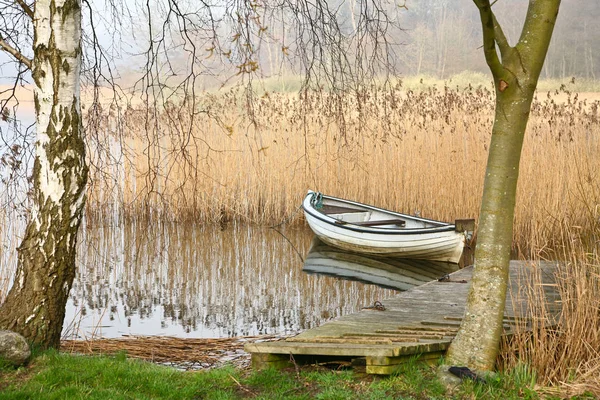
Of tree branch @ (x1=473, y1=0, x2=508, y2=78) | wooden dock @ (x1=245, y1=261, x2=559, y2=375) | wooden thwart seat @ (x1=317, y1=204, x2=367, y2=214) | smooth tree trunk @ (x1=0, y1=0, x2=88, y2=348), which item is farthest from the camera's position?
wooden thwart seat @ (x1=317, y1=204, x2=367, y2=214)

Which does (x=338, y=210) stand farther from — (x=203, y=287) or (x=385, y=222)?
(x=203, y=287)

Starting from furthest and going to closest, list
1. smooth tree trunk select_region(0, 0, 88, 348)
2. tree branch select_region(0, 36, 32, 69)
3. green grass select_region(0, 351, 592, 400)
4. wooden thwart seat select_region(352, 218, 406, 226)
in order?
wooden thwart seat select_region(352, 218, 406, 226), tree branch select_region(0, 36, 32, 69), smooth tree trunk select_region(0, 0, 88, 348), green grass select_region(0, 351, 592, 400)

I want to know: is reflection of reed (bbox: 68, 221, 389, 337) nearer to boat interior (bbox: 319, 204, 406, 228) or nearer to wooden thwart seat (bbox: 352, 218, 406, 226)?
boat interior (bbox: 319, 204, 406, 228)

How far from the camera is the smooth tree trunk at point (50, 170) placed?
453 centimetres

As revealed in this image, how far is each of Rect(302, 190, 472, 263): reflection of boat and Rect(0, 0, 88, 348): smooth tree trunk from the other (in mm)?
5950

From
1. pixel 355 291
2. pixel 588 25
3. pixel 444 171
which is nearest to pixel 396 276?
pixel 355 291

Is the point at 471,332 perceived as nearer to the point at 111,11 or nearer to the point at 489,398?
the point at 489,398

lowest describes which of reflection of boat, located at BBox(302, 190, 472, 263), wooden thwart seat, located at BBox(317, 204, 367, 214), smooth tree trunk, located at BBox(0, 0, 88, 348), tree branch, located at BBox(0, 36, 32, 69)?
reflection of boat, located at BBox(302, 190, 472, 263)

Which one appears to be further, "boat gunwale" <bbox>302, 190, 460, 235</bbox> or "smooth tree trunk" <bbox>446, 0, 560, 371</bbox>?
"boat gunwale" <bbox>302, 190, 460, 235</bbox>

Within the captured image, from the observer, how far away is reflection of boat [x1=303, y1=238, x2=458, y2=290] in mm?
9539

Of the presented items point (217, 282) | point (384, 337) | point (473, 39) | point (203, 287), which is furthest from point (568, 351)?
point (473, 39)

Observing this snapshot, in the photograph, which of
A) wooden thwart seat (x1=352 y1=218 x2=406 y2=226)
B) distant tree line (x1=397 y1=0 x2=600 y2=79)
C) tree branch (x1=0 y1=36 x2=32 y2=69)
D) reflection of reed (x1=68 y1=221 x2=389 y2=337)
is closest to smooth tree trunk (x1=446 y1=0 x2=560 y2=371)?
tree branch (x1=0 y1=36 x2=32 y2=69)

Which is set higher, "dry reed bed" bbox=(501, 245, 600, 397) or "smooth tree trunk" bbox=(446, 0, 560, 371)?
"smooth tree trunk" bbox=(446, 0, 560, 371)

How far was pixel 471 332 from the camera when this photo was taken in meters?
4.06
